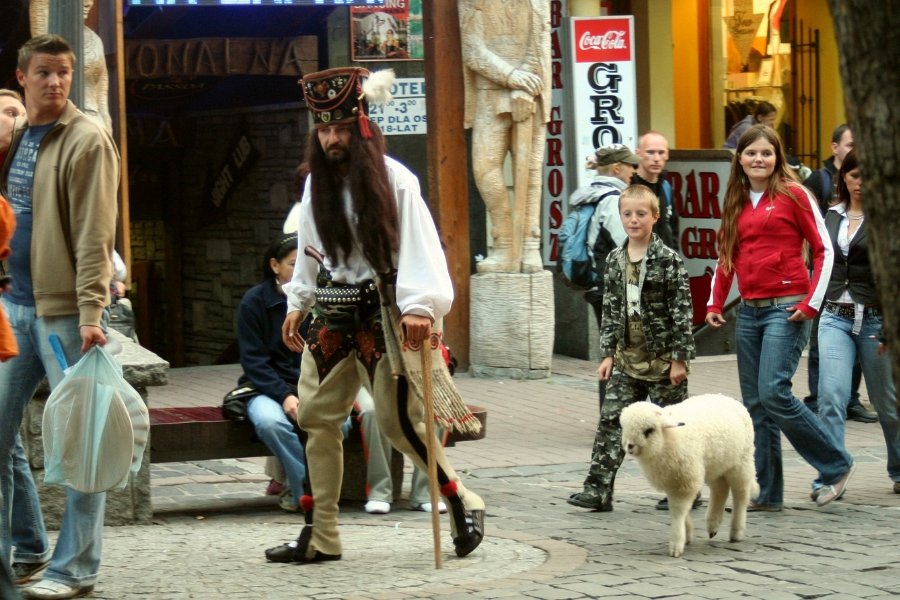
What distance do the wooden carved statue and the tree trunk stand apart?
9707mm

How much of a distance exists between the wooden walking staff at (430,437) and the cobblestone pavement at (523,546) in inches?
6.2

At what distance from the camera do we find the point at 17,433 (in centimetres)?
616

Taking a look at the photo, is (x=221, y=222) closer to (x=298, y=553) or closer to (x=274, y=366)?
(x=274, y=366)

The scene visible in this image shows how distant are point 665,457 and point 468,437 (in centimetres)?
156

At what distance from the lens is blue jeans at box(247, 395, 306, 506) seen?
7.73 meters

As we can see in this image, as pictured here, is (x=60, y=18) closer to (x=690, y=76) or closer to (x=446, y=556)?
(x=446, y=556)

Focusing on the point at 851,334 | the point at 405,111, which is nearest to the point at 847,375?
the point at 851,334

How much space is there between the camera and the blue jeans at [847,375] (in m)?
8.46

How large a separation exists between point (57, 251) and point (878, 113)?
369 centimetres

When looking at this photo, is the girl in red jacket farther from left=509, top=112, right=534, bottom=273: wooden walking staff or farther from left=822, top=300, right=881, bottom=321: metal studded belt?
left=509, top=112, right=534, bottom=273: wooden walking staff

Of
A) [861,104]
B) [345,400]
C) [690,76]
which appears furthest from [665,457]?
[690,76]

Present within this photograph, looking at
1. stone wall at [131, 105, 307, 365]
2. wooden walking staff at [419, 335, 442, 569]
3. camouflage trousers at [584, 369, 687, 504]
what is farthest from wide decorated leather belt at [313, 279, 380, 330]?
stone wall at [131, 105, 307, 365]

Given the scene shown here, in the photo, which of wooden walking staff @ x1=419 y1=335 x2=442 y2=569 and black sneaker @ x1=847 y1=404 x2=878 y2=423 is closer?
wooden walking staff @ x1=419 y1=335 x2=442 y2=569

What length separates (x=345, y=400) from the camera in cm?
663
